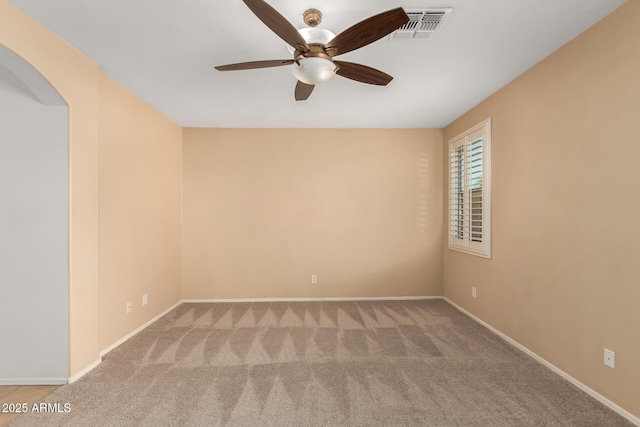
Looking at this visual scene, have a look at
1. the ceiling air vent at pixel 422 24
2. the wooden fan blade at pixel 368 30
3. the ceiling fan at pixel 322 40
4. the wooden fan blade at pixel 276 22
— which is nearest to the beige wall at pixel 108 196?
the ceiling fan at pixel 322 40

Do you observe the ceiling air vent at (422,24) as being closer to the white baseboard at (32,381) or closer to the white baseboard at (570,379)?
the white baseboard at (570,379)

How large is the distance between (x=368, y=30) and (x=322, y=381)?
2439 mm

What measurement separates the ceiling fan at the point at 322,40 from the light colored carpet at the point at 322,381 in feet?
7.23

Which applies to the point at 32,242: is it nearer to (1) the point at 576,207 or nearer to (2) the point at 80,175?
(2) the point at 80,175

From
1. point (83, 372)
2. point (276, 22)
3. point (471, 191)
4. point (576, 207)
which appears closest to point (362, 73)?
point (276, 22)

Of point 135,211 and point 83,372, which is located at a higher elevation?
point 135,211

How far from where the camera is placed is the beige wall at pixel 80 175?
2.33 m

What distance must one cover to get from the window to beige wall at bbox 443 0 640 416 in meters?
0.19

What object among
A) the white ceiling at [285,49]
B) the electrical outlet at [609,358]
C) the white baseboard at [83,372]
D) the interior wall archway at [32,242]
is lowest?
the white baseboard at [83,372]

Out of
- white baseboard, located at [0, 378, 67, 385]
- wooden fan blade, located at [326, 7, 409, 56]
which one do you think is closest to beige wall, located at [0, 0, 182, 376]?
white baseboard, located at [0, 378, 67, 385]

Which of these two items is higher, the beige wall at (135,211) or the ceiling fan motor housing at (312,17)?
the ceiling fan motor housing at (312,17)

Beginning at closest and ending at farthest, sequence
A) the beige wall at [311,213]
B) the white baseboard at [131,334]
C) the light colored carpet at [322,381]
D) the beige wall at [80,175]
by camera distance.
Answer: the light colored carpet at [322,381] < the beige wall at [80,175] < the white baseboard at [131,334] < the beige wall at [311,213]

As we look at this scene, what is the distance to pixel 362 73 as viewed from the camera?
2.29 m

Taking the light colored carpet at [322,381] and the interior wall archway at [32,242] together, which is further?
the interior wall archway at [32,242]
